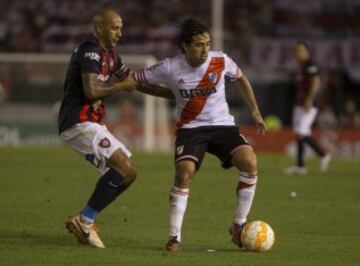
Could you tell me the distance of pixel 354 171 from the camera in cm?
2241

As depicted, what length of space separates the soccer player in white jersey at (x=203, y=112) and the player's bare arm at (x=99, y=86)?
0.46 meters

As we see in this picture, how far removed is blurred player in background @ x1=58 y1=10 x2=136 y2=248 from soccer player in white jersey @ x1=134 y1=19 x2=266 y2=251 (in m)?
0.48

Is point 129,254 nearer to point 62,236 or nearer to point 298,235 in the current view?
point 62,236

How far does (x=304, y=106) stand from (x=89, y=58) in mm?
11782

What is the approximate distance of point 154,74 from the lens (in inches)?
400

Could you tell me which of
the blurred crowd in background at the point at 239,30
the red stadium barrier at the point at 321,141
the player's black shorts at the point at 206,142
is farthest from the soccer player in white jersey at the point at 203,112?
the blurred crowd in background at the point at 239,30

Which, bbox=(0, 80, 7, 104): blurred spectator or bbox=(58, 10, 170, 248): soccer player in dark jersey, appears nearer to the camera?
bbox=(58, 10, 170, 248): soccer player in dark jersey

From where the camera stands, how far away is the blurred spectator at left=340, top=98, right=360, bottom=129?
31.3m

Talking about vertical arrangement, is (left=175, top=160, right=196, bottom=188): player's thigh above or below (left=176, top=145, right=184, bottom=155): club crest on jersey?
below

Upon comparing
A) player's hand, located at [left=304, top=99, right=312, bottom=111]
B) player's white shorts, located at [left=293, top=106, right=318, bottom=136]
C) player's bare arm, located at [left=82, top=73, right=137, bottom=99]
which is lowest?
player's white shorts, located at [left=293, top=106, right=318, bottom=136]

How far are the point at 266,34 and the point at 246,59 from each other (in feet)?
4.12

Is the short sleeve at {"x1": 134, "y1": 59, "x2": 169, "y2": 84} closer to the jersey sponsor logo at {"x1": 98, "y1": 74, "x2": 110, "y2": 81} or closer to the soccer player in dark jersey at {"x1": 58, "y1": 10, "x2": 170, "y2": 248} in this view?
the soccer player in dark jersey at {"x1": 58, "y1": 10, "x2": 170, "y2": 248}

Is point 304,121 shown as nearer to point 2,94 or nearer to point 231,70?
point 231,70

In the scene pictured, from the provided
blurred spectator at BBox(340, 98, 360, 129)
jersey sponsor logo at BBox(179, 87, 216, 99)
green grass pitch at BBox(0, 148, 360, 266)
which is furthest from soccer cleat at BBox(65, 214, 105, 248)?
blurred spectator at BBox(340, 98, 360, 129)
